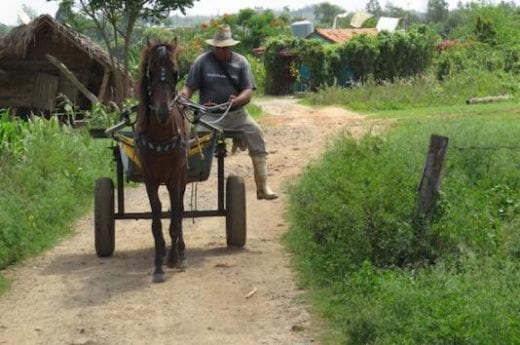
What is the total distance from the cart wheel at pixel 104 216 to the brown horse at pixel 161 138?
757mm

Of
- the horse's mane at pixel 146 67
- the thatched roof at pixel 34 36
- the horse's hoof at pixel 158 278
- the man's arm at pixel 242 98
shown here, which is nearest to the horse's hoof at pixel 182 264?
the horse's hoof at pixel 158 278

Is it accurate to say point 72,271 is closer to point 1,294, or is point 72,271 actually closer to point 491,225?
point 1,294

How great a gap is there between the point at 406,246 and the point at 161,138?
7.93 ft

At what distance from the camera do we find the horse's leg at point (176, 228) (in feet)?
29.7

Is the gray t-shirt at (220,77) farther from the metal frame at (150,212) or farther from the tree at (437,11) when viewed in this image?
the tree at (437,11)

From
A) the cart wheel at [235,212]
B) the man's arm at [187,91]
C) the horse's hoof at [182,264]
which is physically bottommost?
the horse's hoof at [182,264]

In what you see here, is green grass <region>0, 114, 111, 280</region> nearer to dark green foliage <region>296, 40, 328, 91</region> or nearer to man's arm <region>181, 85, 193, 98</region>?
man's arm <region>181, 85, 193, 98</region>

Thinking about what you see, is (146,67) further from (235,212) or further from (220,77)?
(235,212)

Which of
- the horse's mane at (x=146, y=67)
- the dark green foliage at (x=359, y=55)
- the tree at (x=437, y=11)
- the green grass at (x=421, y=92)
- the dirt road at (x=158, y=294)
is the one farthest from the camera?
the tree at (x=437, y=11)

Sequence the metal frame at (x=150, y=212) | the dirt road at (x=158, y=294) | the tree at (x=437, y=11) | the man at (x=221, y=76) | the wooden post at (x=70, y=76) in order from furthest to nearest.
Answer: the tree at (x=437, y=11) < the wooden post at (x=70, y=76) < the man at (x=221, y=76) < the metal frame at (x=150, y=212) < the dirt road at (x=158, y=294)

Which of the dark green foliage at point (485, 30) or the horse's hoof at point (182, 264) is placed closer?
the horse's hoof at point (182, 264)

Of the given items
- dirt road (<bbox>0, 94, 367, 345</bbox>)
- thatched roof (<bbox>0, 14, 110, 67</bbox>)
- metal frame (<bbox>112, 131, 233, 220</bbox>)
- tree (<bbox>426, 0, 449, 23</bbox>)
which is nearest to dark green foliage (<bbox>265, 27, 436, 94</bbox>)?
thatched roof (<bbox>0, 14, 110, 67</bbox>)

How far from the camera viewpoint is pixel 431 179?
8125mm

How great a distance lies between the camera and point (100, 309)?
7.83 metres
